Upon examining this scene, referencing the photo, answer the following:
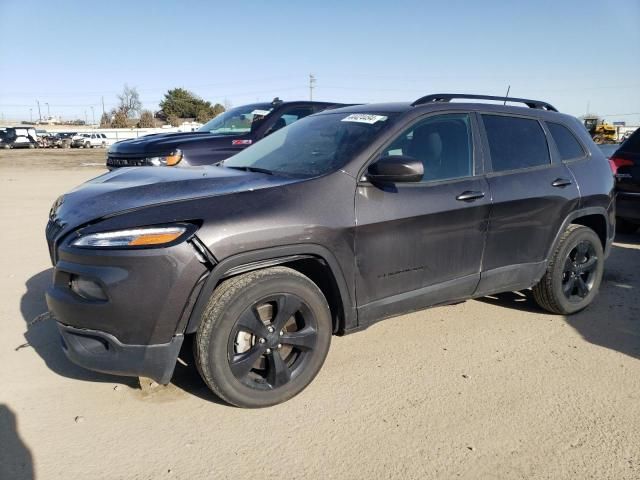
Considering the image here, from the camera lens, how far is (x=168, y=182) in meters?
2.89

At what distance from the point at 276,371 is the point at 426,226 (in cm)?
131

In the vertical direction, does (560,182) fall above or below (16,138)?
above

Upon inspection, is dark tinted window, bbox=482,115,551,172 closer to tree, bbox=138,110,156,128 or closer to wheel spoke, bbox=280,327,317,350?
wheel spoke, bbox=280,327,317,350

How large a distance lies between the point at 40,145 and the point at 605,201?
4897 cm

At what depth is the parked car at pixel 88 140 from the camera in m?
46.2

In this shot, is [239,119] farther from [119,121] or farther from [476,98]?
[119,121]

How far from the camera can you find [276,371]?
2814mm

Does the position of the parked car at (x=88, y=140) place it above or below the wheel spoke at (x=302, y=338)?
below

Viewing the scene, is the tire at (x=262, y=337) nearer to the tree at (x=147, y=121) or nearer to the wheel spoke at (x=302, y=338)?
the wheel spoke at (x=302, y=338)

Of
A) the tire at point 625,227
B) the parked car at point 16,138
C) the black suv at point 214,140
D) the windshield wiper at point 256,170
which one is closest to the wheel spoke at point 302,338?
the windshield wiper at point 256,170

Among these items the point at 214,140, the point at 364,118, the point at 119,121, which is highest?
the point at 364,118

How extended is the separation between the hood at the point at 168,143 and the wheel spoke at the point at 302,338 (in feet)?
16.1

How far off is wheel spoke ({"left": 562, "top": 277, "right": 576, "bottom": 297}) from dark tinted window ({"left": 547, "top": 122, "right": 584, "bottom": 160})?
3.44 feet

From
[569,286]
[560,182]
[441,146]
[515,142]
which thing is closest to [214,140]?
[441,146]
